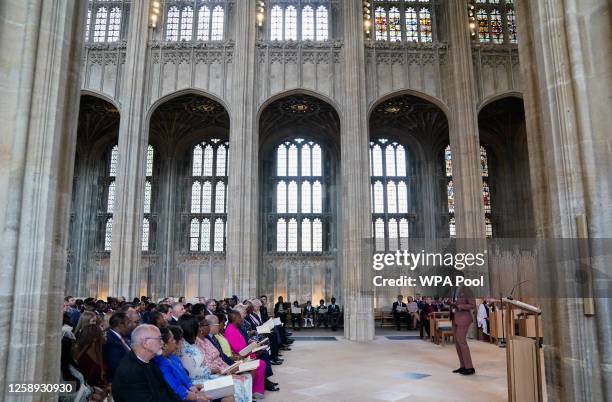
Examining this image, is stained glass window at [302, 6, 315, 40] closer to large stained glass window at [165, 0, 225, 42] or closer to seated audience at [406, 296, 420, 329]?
large stained glass window at [165, 0, 225, 42]

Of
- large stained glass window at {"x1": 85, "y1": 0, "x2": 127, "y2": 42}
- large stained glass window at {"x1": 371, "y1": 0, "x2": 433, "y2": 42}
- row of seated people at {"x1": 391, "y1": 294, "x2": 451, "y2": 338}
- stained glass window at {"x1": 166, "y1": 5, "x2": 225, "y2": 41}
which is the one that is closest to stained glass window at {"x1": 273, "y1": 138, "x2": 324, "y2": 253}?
row of seated people at {"x1": 391, "y1": 294, "x2": 451, "y2": 338}

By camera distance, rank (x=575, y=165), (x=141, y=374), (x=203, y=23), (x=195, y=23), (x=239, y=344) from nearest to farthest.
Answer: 1. (x=141, y=374)
2. (x=575, y=165)
3. (x=239, y=344)
4. (x=195, y=23)
5. (x=203, y=23)

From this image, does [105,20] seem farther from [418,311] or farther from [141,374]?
[141,374]

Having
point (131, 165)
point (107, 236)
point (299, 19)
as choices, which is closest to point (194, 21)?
point (299, 19)

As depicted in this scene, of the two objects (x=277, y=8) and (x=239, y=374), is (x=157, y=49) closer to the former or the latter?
(x=277, y=8)

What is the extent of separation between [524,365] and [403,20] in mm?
17136

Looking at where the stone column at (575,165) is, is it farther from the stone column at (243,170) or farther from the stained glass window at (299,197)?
the stained glass window at (299,197)

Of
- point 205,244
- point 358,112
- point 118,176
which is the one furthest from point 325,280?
point 118,176

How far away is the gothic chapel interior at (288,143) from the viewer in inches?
165

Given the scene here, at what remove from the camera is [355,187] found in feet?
56.4

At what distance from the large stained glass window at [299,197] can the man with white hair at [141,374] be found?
1974cm

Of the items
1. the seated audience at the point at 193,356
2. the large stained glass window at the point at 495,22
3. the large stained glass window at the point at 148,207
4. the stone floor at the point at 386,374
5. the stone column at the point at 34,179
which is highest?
the large stained glass window at the point at 495,22

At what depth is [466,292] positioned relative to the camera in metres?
9.45

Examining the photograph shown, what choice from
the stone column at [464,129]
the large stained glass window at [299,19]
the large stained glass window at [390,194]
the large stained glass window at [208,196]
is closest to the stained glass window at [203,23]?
the large stained glass window at [299,19]
